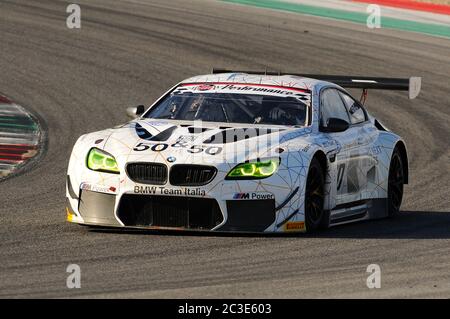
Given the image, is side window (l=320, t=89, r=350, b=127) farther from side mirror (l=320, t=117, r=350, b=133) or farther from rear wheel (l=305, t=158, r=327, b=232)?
rear wheel (l=305, t=158, r=327, b=232)

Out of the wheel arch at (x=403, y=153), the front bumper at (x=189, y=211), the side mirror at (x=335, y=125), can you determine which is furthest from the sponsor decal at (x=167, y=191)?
the wheel arch at (x=403, y=153)

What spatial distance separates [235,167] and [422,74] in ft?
44.0

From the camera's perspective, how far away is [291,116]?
462 inches

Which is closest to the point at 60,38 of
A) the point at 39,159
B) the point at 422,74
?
the point at 422,74

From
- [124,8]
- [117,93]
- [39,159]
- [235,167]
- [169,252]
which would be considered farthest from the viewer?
[124,8]

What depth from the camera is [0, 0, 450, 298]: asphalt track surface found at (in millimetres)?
8664

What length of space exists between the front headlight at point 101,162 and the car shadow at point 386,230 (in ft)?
1.74

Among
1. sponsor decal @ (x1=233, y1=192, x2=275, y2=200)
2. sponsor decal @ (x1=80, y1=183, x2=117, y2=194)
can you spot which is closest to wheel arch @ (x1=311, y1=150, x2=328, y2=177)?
sponsor decal @ (x1=233, y1=192, x2=275, y2=200)

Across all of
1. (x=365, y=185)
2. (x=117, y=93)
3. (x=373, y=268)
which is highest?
(x=117, y=93)

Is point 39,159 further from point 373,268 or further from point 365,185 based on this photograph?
point 373,268

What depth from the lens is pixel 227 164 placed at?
1045cm

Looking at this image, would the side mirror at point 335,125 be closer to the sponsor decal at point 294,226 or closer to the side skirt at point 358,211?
the side skirt at point 358,211

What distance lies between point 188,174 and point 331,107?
227 cm
